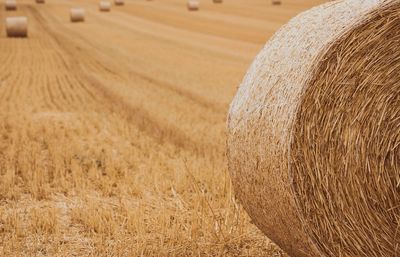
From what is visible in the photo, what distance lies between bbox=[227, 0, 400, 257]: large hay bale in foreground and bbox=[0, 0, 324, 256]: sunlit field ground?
3.68ft

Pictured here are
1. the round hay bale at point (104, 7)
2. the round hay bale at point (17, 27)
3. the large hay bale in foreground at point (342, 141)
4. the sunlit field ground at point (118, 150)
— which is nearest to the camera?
the large hay bale in foreground at point (342, 141)

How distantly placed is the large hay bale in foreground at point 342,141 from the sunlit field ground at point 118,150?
1122mm

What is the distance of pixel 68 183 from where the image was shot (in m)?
6.64

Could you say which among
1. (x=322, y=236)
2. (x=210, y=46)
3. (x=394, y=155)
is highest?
(x=394, y=155)

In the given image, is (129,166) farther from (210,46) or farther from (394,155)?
(210,46)

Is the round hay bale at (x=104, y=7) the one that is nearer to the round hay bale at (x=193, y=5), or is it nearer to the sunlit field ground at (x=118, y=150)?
the round hay bale at (x=193, y=5)

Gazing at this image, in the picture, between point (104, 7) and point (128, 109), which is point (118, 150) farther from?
point (104, 7)

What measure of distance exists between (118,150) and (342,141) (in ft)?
15.9

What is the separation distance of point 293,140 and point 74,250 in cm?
215

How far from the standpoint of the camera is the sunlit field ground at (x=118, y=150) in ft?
16.3

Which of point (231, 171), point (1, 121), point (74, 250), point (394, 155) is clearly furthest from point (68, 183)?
point (394, 155)

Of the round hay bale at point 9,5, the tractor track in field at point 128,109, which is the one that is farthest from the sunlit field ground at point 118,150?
the round hay bale at point 9,5

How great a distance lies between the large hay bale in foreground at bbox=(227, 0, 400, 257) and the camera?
3682 millimetres

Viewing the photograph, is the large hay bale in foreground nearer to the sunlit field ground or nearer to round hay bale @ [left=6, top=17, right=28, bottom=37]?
the sunlit field ground
